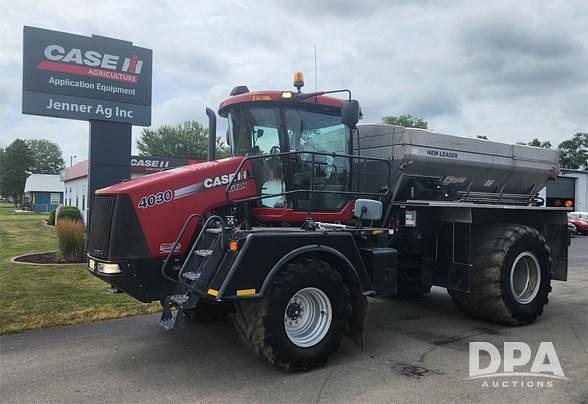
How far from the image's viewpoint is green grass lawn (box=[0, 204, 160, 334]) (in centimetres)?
682

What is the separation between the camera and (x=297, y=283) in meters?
4.81

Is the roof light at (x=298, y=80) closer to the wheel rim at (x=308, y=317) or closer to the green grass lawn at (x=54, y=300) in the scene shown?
the wheel rim at (x=308, y=317)

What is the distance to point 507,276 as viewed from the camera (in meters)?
6.61

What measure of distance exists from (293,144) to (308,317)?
2068mm

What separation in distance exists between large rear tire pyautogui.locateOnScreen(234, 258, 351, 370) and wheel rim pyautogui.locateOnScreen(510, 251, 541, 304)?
127 inches

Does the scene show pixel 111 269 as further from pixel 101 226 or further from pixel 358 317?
pixel 358 317

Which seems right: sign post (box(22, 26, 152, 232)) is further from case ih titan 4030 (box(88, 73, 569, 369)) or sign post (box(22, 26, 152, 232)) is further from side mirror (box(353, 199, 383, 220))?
side mirror (box(353, 199, 383, 220))

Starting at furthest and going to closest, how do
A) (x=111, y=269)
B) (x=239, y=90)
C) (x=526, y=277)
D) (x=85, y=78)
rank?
(x=85, y=78) → (x=526, y=277) → (x=239, y=90) → (x=111, y=269)

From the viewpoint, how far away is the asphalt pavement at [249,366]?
4.26m

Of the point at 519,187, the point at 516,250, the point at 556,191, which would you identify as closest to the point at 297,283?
the point at 516,250

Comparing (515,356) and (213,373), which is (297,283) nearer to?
(213,373)

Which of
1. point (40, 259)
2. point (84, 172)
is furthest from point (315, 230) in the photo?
point (84, 172)

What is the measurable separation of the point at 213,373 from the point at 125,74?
32.9ft

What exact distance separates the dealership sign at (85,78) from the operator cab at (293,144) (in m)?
7.37
